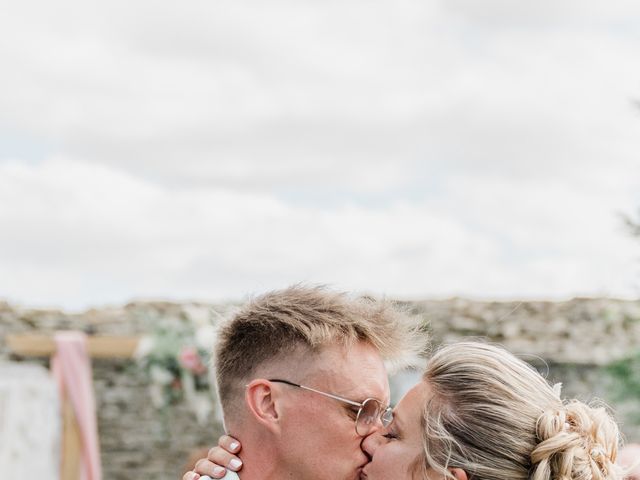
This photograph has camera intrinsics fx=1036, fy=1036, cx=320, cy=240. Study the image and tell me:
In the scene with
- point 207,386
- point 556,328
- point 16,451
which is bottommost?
point 16,451

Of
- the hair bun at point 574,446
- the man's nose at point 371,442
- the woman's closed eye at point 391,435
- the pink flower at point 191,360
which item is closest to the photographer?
the hair bun at point 574,446

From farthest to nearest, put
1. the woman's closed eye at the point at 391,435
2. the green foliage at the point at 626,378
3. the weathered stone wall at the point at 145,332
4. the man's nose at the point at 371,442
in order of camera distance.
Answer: the weathered stone wall at the point at 145,332 < the green foliage at the point at 626,378 < the man's nose at the point at 371,442 < the woman's closed eye at the point at 391,435

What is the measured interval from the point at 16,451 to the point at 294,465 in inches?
313

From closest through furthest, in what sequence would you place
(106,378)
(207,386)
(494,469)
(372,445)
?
1. (494,469)
2. (372,445)
3. (207,386)
4. (106,378)

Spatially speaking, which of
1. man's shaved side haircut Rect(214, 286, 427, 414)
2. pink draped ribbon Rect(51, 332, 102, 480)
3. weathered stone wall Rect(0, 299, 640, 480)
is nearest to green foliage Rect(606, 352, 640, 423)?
weathered stone wall Rect(0, 299, 640, 480)

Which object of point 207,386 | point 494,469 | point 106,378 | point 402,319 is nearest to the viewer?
point 494,469

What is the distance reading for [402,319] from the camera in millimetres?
2947

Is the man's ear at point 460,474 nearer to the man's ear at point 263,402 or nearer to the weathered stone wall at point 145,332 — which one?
the man's ear at point 263,402

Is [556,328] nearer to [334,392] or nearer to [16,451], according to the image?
[16,451]

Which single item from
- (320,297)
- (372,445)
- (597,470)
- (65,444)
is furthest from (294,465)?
(65,444)

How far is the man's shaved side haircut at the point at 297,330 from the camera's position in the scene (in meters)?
2.81

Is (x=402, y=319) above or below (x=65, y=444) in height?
above

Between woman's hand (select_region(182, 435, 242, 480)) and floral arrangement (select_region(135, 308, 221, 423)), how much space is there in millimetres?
7206

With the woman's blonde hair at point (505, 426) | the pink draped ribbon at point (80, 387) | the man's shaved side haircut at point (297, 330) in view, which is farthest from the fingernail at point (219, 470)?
the pink draped ribbon at point (80, 387)
